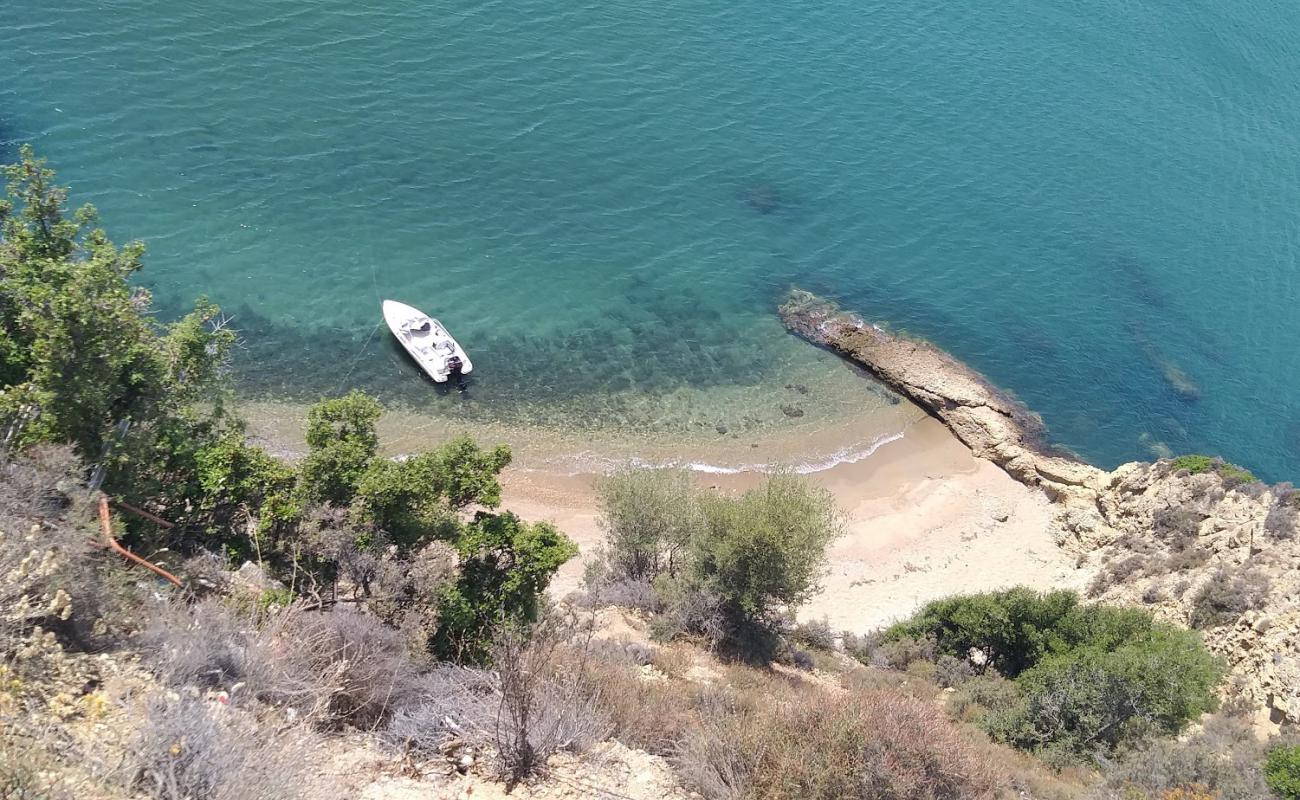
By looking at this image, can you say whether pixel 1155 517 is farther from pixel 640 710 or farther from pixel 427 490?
pixel 427 490

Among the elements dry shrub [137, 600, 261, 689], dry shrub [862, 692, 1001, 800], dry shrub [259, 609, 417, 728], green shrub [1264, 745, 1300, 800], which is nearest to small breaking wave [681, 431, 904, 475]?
green shrub [1264, 745, 1300, 800]

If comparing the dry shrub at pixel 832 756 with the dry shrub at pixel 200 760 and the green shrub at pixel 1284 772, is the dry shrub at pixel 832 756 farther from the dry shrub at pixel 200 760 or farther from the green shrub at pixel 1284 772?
the green shrub at pixel 1284 772

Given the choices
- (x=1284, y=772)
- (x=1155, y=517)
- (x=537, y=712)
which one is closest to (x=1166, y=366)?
(x=1155, y=517)

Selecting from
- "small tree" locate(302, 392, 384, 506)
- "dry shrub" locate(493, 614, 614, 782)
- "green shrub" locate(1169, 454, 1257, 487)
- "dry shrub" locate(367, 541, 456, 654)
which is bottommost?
"green shrub" locate(1169, 454, 1257, 487)

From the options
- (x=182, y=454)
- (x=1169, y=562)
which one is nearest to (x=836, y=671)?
(x=1169, y=562)

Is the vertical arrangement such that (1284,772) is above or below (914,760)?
below

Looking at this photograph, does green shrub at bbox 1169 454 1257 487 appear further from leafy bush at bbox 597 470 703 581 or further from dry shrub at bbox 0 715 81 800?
dry shrub at bbox 0 715 81 800
